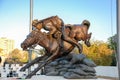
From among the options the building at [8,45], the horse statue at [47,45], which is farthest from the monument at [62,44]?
the building at [8,45]

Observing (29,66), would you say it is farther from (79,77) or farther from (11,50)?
(11,50)

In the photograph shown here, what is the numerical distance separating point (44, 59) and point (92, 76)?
0.77 feet

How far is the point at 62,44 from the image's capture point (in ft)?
3.67

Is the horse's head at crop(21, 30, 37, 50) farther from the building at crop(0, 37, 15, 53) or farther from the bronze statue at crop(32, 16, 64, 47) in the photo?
the building at crop(0, 37, 15, 53)

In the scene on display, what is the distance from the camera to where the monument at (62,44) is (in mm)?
1053

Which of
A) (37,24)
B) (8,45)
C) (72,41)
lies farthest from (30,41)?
(8,45)

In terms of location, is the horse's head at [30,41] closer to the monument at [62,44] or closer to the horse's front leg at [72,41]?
the monument at [62,44]

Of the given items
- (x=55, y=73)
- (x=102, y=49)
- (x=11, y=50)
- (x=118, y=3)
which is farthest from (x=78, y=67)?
(x=102, y=49)

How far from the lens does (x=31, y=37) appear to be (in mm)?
1033

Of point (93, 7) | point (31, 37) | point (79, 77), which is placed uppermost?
point (93, 7)

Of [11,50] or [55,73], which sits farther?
[11,50]

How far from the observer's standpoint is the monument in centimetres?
105

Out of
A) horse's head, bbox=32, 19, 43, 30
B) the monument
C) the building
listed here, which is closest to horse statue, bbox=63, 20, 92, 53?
the monument

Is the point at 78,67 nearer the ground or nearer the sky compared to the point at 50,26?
nearer the ground
